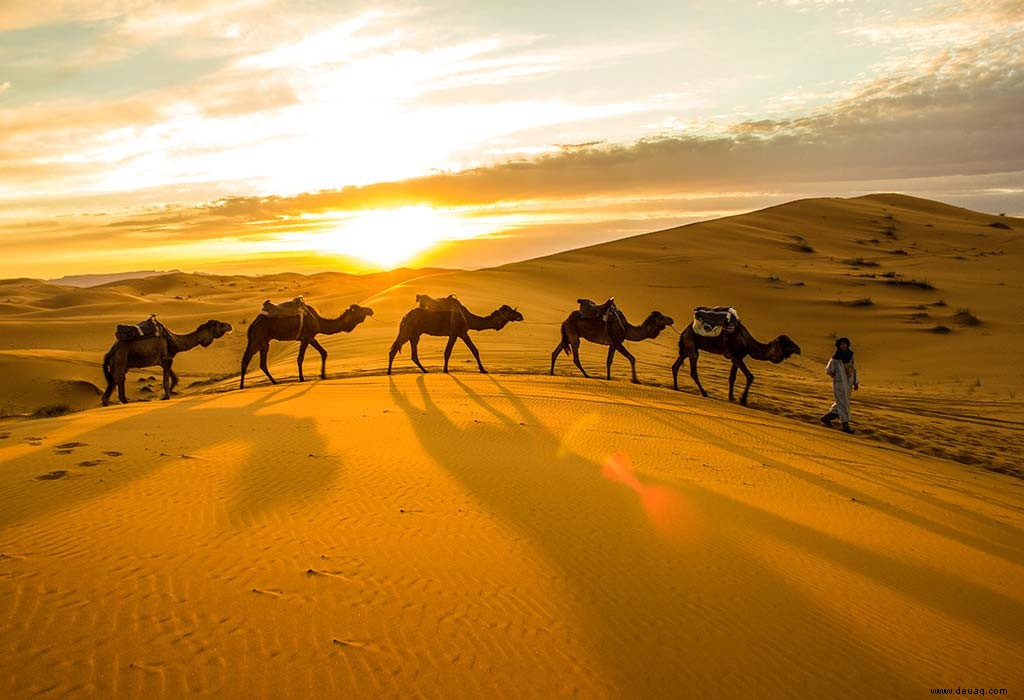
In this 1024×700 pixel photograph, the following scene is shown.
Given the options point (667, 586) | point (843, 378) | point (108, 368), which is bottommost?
point (108, 368)

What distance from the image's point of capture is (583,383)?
1431 cm

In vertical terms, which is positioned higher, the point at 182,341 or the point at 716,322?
the point at 716,322

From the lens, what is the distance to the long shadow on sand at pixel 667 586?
3486 mm

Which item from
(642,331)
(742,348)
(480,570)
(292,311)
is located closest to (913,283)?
(742,348)

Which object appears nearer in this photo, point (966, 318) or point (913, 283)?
point (966, 318)

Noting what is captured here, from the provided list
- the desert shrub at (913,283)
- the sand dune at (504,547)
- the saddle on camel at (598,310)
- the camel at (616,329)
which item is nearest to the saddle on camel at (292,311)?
the sand dune at (504,547)

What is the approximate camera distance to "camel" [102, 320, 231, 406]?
14195mm

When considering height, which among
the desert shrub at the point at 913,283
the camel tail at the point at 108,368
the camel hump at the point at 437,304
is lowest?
the camel tail at the point at 108,368

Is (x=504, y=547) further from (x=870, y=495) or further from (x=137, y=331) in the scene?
(x=137, y=331)

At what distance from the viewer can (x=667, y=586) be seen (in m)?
4.40

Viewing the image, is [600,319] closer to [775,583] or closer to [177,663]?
[775,583]

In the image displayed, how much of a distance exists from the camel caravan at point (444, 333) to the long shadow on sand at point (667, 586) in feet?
24.5

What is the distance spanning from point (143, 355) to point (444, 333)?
270 inches

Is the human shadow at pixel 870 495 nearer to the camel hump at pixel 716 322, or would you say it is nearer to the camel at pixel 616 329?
the camel hump at pixel 716 322
